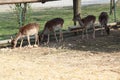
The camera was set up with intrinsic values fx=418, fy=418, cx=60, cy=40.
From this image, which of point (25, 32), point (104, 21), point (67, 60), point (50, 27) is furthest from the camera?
point (104, 21)

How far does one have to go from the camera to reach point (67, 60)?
35.9 feet

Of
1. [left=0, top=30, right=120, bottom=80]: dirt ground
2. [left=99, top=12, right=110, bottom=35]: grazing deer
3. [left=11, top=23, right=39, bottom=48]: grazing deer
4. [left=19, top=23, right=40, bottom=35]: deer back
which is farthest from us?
[left=99, top=12, right=110, bottom=35]: grazing deer

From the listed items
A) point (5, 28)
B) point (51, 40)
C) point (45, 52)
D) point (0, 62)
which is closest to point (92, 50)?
point (45, 52)

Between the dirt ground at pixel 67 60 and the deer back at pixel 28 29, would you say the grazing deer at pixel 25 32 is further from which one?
the dirt ground at pixel 67 60

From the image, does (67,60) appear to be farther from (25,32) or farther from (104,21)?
(104,21)

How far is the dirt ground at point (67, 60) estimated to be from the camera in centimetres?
880

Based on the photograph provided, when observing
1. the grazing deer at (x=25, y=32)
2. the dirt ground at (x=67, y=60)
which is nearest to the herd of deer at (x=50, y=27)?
the grazing deer at (x=25, y=32)

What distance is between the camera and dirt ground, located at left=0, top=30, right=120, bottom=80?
347 inches

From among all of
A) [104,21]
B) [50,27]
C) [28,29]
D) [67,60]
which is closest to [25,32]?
[28,29]

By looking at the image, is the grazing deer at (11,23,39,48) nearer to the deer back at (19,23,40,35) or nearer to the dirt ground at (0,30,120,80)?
the deer back at (19,23,40,35)

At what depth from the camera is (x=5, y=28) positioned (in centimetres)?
1798

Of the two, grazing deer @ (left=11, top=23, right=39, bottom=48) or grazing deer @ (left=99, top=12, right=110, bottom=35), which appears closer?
grazing deer @ (left=11, top=23, right=39, bottom=48)

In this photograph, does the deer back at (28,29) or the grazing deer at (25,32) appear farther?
the deer back at (28,29)

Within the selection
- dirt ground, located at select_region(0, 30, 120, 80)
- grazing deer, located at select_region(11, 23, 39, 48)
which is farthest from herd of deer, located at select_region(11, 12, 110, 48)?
dirt ground, located at select_region(0, 30, 120, 80)
